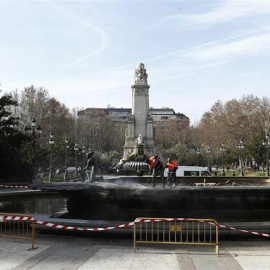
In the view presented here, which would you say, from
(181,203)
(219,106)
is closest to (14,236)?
(181,203)

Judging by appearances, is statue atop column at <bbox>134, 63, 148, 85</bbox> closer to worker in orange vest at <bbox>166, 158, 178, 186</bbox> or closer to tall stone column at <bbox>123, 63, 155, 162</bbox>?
tall stone column at <bbox>123, 63, 155, 162</bbox>

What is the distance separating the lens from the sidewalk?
7546 mm

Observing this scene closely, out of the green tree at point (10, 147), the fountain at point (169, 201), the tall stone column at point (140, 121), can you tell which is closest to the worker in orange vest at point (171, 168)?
the fountain at point (169, 201)

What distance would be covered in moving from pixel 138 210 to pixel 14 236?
13.4ft

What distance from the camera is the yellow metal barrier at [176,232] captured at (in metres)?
9.08

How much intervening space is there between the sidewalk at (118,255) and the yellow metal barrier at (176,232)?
0.28 metres

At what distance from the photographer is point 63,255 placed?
27.2ft

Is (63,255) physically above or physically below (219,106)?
below

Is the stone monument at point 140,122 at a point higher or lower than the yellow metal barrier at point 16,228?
higher

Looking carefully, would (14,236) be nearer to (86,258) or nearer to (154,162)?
(86,258)

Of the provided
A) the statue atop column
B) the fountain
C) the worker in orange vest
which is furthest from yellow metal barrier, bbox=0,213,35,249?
the statue atop column

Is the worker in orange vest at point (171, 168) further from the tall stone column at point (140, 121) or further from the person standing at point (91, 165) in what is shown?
the tall stone column at point (140, 121)

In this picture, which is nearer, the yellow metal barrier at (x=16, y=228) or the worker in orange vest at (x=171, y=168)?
the yellow metal barrier at (x=16, y=228)

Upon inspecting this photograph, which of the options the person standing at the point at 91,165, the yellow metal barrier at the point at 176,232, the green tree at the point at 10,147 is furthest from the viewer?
the green tree at the point at 10,147
